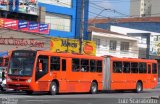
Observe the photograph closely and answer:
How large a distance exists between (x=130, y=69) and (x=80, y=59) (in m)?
6.72

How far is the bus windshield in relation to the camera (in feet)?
95.7

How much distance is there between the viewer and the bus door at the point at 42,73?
2930 centimetres

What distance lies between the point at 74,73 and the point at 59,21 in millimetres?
26940

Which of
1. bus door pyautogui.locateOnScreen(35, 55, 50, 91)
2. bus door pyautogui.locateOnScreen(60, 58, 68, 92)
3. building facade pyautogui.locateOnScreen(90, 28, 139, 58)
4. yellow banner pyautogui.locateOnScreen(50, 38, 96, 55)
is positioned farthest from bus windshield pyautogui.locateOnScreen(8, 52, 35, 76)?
building facade pyautogui.locateOnScreen(90, 28, 139, 58)

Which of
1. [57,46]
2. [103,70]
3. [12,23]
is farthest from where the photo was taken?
[57,46]

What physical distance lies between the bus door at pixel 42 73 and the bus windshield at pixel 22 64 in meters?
0.46

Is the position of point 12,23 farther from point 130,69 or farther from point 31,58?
point 31,58

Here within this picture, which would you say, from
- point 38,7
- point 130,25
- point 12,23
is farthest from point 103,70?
point 130,25

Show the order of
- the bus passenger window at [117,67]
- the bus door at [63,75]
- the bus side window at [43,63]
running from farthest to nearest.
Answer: the bus passenger window at [117,67] < the bus door at [63,75] < the bus side window at [43,63]

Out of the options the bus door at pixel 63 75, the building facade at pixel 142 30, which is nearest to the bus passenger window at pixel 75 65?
the bus door at pixel 63 75

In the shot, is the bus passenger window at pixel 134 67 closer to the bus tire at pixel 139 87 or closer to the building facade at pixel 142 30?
the bus tire at pixel 139 87

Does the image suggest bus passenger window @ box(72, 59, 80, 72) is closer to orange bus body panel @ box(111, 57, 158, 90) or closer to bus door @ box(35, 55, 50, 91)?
bus door @ box(35, 55, 50, 91)

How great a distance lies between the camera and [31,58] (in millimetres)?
29297

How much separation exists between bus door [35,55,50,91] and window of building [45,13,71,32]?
26881mm
